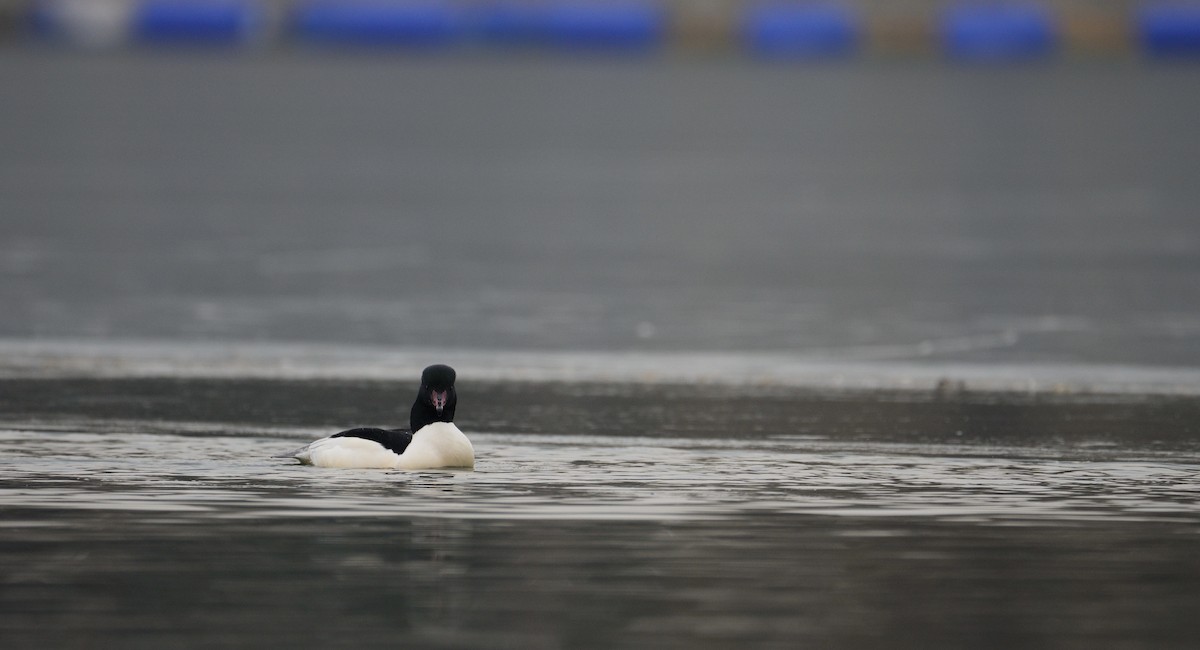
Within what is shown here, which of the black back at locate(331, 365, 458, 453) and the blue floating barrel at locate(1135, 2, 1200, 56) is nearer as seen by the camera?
the black back at locate(331, 365, 458, 453)

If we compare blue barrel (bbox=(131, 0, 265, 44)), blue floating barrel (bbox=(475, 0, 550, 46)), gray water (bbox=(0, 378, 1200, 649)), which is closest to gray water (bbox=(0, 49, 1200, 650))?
gray water (bbox=(0, 378, 1200, 649))

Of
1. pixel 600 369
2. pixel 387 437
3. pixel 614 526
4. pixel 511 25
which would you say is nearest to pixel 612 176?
pixel 600 369

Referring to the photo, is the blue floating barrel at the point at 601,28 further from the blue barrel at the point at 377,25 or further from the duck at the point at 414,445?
the duck at the point at 414,445

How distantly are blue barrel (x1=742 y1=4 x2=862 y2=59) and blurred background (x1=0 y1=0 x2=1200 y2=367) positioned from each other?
0.11m

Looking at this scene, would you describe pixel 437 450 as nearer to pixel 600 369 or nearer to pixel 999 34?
pixel 600 369

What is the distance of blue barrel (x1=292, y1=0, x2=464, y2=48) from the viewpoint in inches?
2645

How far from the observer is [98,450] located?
11.0 m

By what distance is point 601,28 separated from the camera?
6756 centimetres

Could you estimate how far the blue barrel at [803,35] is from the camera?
6656 centimetres

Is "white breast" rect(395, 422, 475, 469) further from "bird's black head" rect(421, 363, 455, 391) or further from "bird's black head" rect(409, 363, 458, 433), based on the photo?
"bird's black head" rect(421, 363, 455, 391)

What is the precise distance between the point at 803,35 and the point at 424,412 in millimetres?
57559

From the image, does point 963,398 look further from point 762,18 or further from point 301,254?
point 762,18

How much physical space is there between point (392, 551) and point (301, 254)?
1474 cm

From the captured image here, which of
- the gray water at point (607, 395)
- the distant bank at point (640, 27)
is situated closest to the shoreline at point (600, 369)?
the gray water at point (607, 395)
